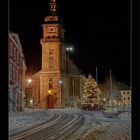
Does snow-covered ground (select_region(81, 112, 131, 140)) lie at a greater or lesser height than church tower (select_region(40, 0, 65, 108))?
lesser

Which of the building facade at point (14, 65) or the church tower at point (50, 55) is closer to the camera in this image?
the building facade at point (14, 65)

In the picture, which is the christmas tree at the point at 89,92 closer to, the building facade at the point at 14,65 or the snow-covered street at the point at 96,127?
the snow-covered street at the point at 96,127

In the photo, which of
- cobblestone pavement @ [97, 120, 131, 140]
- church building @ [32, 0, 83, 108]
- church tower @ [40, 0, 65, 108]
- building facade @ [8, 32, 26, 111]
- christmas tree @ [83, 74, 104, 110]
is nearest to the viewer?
cobblestone pavement @ [97, 120, 131, 140]

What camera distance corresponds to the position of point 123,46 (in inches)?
109

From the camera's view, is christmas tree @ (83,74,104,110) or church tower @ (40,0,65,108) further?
christmas tree @ (83,74,104,110)

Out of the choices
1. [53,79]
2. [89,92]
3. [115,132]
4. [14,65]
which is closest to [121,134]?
[115,132]

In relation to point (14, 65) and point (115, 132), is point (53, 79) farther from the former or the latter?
point (115, 132)

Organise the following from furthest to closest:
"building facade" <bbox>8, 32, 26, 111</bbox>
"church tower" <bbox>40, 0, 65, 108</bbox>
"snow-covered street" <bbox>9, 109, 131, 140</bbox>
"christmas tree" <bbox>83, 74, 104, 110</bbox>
→ "christmas tree" <bbox>83, 74, 104, 110</bbox> → "church tower" <bbox>40, 0, 65, 108</bbox> → "snow-covered street" <bbox>9, 109, 131, 140</bbox> → "building facade" <bbox>8, 32, 26, 111</bbox>

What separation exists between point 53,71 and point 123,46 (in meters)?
5.24

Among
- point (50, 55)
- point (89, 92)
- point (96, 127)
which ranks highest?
point (50, 55)

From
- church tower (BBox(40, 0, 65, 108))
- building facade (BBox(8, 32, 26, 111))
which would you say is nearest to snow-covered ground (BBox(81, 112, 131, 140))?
building facade (BBox(8, 32, 26, 111))

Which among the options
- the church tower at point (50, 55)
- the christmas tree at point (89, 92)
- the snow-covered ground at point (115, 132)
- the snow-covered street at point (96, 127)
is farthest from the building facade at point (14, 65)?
the christmas tree at point (89, 92)

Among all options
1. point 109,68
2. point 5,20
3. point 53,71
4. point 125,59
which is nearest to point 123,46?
point 125,59

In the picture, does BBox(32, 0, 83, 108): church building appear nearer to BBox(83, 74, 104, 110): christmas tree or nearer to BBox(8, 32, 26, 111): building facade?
BBox(83, 74, 104, 110): christmas tree
